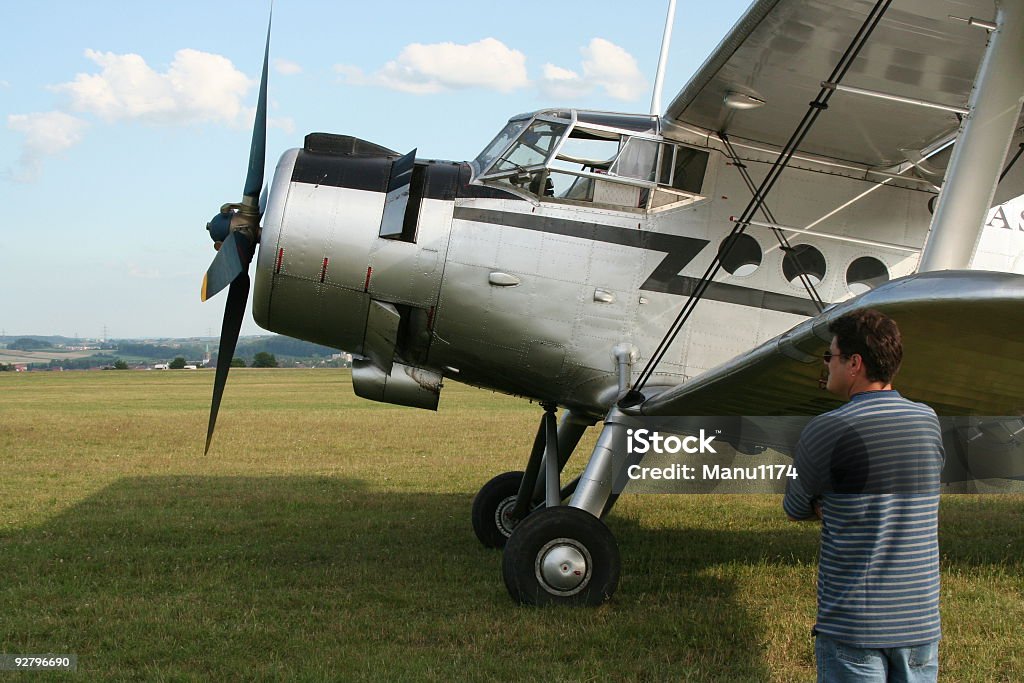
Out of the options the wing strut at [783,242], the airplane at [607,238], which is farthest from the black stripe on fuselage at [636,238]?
the wing strut at [783,242]

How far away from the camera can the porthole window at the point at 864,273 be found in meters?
6.73

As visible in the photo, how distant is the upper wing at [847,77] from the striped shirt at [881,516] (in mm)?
3169

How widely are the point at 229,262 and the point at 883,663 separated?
559cm

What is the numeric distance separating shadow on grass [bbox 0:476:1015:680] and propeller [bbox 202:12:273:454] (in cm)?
125

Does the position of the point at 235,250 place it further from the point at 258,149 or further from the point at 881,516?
the point at 881,516

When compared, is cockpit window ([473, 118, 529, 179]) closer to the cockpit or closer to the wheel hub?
the cockpit

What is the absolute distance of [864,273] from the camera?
266 inches

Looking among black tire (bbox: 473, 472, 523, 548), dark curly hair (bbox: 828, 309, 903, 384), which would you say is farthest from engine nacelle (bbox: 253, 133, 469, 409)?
dark curly hair (bbox: 828, 309, 903, 384)

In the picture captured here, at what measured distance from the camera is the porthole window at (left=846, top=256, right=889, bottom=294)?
22.1 ft

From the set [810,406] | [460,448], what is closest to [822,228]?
[810,406]

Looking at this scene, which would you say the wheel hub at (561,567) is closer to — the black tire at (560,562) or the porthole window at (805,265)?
the black tire at (560,562)

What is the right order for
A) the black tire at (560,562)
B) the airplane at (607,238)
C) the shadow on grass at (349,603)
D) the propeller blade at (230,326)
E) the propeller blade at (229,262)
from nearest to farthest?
the shadow on grass at (349,603) < the black tire at (560,562) < the airplane at (607,238) < the propeller blade at (229,262) < the propeller blade at (230,326)

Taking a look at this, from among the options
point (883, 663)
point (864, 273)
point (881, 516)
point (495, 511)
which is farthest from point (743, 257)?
point (883, 663)

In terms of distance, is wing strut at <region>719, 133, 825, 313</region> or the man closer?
the man
